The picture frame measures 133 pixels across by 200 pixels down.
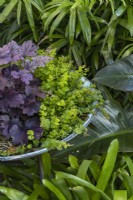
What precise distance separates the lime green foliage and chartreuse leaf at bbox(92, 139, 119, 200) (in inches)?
5.6

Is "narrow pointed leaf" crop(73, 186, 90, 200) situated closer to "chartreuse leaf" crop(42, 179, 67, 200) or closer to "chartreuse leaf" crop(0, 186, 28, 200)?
"chartreuse leaf" crop(42, 179, 67, 200)

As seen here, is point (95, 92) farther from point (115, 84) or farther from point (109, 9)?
point (109, 9)

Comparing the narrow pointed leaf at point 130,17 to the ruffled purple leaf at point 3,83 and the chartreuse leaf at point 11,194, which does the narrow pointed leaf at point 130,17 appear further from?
the chartreuse leaf at point 11,194

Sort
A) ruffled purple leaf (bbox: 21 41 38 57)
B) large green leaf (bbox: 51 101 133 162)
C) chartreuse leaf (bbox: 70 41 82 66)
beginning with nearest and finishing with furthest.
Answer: ruffled purple leaf (bbox: 21 41 38 57) → large green leaf (bbox: 51 101 133 162) → chartreuse leaf (bbox: 70 41 82 66)

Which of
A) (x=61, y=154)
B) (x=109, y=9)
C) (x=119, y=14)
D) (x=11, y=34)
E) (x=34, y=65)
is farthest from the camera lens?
(x=11, y=34)

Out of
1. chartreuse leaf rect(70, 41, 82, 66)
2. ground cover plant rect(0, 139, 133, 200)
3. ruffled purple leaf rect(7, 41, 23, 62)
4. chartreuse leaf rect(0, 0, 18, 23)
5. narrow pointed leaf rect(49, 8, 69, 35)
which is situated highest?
chartreuse leaf rect(0, 0, 18, 23)

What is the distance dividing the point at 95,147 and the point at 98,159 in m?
0.08

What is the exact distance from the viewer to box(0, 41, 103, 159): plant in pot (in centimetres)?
115

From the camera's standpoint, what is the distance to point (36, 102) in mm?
1197

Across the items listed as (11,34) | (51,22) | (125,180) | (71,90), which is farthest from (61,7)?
(125,180)

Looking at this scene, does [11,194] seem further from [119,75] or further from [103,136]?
[119,75]

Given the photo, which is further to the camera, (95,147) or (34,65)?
(95,147)

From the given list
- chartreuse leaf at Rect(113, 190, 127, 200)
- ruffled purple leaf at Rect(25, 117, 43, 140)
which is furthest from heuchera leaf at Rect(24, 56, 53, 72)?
chartreuse leaf at Rect(113, 190, 127, 200)

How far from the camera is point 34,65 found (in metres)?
1.18
